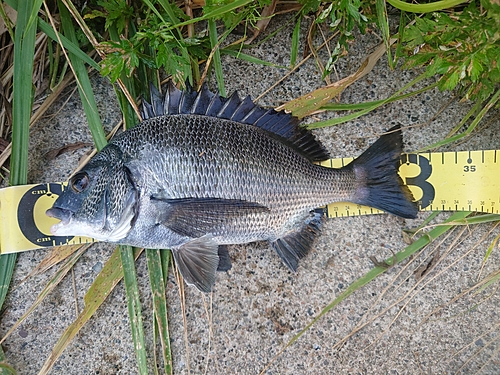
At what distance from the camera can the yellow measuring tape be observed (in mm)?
1980

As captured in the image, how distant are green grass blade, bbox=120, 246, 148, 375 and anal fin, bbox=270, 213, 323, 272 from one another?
2.35 ft

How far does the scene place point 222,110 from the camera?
1784mm

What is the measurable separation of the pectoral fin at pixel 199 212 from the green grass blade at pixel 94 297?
0.45m

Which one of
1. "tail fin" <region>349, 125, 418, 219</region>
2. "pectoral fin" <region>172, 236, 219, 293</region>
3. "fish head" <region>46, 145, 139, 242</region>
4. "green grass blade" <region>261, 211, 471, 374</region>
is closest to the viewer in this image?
"fish head" <region>46, 145, 139, 242</region>

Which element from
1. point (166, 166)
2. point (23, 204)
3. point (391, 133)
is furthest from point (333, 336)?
point (23, 204)

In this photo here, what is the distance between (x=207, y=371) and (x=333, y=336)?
676 millimetres

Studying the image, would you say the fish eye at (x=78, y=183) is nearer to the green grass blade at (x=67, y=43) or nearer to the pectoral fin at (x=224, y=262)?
the green grass blade at (x=67, y=43)

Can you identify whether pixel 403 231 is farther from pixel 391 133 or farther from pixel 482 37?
pixel 482 37

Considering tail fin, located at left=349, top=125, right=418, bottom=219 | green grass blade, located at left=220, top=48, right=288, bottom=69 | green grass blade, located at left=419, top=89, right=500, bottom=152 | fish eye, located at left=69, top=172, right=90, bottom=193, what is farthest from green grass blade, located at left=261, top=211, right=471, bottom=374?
fish eye, located at left=69, top=172, right=90, bottom=193

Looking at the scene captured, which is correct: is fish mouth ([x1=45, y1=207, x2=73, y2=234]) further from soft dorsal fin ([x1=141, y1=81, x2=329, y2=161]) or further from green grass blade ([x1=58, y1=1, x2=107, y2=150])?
soft dorsal fin ([x1=141, y1=81, x2=329, y2=161])

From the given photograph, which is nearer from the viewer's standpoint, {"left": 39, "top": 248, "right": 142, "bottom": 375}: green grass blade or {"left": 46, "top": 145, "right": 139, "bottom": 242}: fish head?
{"left": 46, "top": 145, "right": 139, "bottom": 242}: fish head

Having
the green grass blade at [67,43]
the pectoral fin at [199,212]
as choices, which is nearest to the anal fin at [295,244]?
the pectoral fin at [199,212]

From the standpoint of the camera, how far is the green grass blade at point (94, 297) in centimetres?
193

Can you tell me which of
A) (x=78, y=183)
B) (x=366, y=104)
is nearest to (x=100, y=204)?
(x=78, y=183)
